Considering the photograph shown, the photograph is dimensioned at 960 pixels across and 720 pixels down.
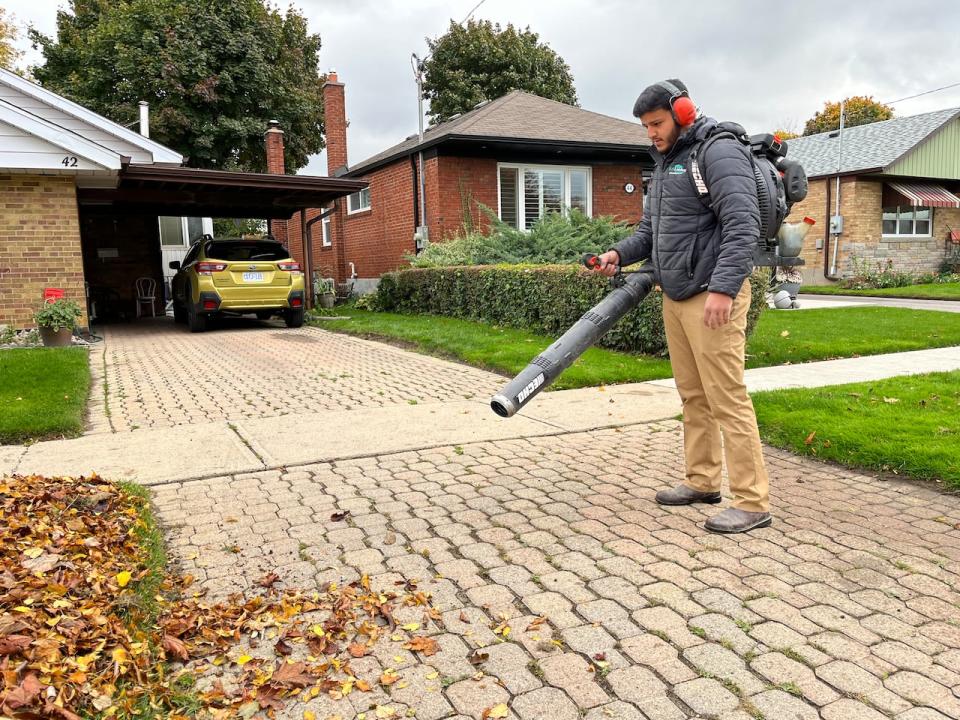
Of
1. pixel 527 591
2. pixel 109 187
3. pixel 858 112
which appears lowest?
pixel 527 591

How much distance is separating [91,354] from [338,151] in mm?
13323

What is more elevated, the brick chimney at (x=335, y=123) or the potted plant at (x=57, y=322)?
the brick chimney at (x=335, y=123)

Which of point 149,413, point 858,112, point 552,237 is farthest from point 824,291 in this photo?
point 858,112

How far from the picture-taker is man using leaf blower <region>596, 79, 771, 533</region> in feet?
11.1

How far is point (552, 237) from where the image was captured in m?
14.5

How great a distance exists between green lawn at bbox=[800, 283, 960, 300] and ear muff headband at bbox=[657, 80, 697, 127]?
16.3 meters

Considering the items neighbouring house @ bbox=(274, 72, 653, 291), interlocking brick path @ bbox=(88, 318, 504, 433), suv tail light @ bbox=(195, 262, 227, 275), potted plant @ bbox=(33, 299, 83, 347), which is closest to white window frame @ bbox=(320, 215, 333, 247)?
neighbouring house @ bbox=(274, 72, 653, 291)

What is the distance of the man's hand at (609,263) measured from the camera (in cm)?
398

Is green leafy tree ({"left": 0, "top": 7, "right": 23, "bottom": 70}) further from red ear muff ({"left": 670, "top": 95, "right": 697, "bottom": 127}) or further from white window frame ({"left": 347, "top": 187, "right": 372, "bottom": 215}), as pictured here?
red ear muff ({"left": 670, "top": 95, "right": 697, "bottom": 127})

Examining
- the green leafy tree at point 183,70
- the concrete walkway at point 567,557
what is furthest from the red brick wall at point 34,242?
the green leafy tree at point 183,70

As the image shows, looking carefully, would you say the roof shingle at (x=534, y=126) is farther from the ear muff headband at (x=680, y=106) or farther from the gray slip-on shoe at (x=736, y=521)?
the gray slip-on shoe at (x=736, y=521)

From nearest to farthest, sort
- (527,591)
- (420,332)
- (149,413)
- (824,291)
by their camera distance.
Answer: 1. (527,591)
2. (149,413)
3. (420,332)
4. (824,291)

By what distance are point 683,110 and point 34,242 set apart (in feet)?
37.0

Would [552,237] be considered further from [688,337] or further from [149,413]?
[688,337]
